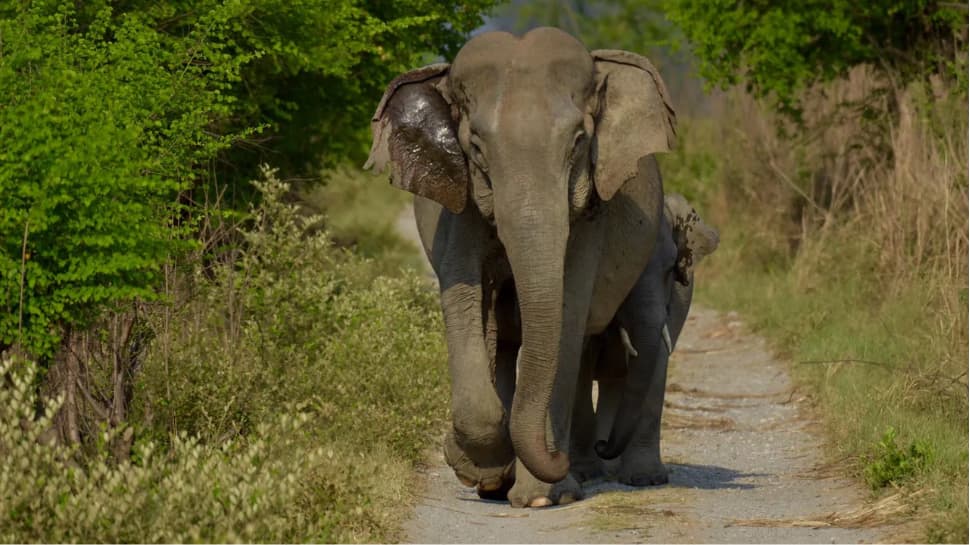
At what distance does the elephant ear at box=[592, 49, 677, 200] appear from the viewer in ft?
31.0

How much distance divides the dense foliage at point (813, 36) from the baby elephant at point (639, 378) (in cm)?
891

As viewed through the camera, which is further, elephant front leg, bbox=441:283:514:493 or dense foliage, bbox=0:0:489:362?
elephant front leg, bbox=441:283:514:493

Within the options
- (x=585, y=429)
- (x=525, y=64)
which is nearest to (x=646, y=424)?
(x=585, y=429)

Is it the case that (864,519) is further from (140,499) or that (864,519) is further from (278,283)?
(278,283)

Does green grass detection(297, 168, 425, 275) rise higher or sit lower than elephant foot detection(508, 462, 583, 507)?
lower

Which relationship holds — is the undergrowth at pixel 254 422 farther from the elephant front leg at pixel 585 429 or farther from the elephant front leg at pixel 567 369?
the elephant front leg at pixel 585 429

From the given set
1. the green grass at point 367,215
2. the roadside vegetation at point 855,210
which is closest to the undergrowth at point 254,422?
the roadside vegetation at point 855,210

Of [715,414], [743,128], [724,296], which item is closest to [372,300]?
[715,414]

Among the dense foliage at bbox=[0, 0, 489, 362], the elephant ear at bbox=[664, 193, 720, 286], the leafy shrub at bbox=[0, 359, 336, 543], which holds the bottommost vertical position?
the leafy shrub at bbox=[0, 359, 336, 543]

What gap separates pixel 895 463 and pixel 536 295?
2399mm

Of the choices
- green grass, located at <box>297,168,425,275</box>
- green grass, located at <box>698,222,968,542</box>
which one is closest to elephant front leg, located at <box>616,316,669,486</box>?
green grass, located at <box>698,222,968,542</box>

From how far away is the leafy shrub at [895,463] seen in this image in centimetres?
975

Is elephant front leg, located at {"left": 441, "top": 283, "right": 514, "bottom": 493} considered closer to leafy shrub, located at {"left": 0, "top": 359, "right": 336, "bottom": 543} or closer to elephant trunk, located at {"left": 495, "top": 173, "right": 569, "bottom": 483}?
elephant trunk, located at {"left": 495, "top": 173, "right": 569, "bottom": 483}

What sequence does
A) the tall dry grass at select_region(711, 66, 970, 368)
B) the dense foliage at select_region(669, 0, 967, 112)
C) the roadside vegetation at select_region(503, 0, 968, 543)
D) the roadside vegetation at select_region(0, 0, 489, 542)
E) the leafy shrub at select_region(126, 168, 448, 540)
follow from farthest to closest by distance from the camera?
the dense foliage at select_region(669, 0, 967, 112)
the tall dry grass at select_region(711, 66, 970, 368)
the roadside vegetation at select_region(503, 0, 968, 543)
the leafy shrub at select_region(126, 168, 448, 540)
the roadside vegetation at select_region(0, 0, 489, 542)
